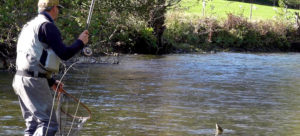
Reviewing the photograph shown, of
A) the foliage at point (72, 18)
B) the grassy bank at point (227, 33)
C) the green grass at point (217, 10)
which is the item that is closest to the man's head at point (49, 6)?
the foliage at point (72, 18)

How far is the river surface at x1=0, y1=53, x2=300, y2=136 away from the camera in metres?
9.63

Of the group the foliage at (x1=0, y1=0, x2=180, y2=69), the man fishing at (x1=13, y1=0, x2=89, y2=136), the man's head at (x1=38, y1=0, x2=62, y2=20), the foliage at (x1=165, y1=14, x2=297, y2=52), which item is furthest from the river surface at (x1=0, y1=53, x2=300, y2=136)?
the foliage at (x1=165, y1=14, x2=297, y2=52)

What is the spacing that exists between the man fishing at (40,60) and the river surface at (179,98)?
355 cm

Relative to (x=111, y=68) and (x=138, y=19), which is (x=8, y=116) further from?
(x=138, y=19)

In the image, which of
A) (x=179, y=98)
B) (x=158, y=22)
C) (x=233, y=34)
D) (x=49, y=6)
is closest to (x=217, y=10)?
(x=233, y=34)

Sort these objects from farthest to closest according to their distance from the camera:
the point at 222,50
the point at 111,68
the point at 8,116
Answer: the point at 222,50
the point at 111,68
the point at 8,116

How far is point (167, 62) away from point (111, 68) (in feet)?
11.9

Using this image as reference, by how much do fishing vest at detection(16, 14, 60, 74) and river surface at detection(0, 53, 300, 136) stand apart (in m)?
3.73

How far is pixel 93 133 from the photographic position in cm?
899

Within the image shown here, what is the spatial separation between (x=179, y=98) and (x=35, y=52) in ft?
27.2

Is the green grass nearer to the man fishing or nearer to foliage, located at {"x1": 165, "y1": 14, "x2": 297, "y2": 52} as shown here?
foliage, located at {"x1": 165, "y1": 14, "x2": 297, "y2": 52}

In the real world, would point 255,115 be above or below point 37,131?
below

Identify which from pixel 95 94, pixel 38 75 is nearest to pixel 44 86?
pixel 38 75

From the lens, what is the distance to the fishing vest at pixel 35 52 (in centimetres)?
520
